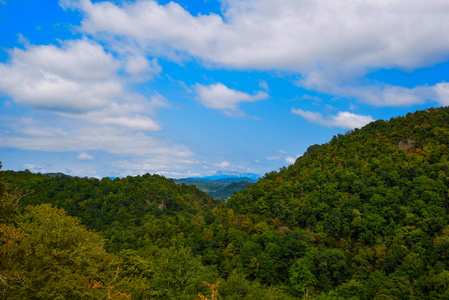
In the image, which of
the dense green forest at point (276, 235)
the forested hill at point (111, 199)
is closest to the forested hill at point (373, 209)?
the dense green forest at point (276, 235)

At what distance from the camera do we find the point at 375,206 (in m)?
74.6

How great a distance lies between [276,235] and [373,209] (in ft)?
97.9

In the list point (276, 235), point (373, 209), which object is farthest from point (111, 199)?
point (373, 209)

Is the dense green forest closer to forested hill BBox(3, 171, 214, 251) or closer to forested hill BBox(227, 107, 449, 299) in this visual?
forested hill BBox(227, 107, 449, 299)

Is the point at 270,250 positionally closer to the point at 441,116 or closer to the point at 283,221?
the point at 283,221

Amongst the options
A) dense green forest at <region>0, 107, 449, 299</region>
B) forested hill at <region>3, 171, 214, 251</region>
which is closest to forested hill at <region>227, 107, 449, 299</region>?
dense green forest at <region>0, 107, 449, 299</region>

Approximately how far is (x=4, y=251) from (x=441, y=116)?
487ft

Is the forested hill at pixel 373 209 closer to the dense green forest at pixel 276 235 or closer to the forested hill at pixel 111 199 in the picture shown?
the dense green forest at pixel 276 235

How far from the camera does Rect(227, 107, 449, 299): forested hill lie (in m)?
52.9

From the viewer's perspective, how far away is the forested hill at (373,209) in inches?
2083

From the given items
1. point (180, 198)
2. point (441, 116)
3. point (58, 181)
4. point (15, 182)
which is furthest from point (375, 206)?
point (15, 182)

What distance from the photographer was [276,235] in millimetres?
73000

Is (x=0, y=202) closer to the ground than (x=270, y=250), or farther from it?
farther from it

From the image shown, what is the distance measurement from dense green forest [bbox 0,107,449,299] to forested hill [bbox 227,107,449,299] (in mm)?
327
